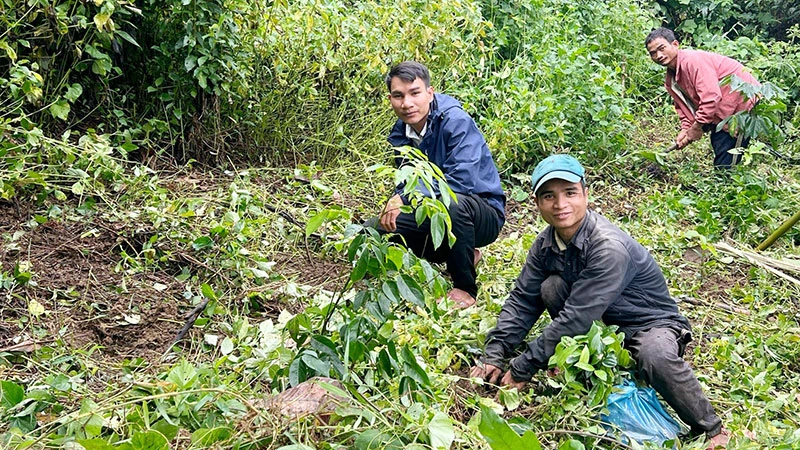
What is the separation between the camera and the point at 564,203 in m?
2.97

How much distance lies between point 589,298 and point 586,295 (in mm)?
17

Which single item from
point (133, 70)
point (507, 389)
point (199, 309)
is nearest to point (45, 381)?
point (199, 309)

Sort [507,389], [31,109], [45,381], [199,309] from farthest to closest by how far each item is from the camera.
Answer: [31,109]
[199,309]
[507,389]
[45,381]

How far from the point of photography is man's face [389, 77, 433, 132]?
3.87 meters

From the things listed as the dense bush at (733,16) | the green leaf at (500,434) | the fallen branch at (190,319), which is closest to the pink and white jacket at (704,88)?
the dense bush at (733,16)

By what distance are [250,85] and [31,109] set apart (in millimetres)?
1306

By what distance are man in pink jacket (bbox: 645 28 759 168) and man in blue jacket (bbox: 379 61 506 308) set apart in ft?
9.00

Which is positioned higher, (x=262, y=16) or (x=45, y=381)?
(x=262, y=16)

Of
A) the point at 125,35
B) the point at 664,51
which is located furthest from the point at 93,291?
the point at 664,51

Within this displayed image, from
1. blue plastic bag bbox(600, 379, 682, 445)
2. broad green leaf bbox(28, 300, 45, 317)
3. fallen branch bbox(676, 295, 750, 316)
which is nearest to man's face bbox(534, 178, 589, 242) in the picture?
blue plastic bag bbox(600, 379, 682, 445)

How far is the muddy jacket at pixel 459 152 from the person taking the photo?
382 centimetres

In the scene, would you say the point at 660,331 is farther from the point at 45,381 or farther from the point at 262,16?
the point at 262,16

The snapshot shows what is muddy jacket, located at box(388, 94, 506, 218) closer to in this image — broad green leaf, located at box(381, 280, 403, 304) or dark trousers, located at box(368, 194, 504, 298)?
dark trousers, located at box(368, 194, 504, 298)

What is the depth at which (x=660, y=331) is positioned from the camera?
2.93 m
